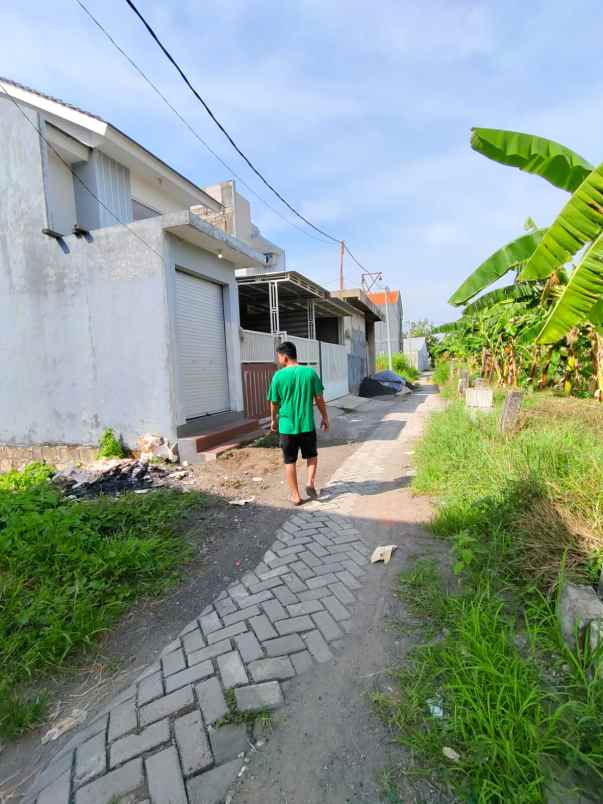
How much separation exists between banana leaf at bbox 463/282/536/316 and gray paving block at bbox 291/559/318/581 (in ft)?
24.7

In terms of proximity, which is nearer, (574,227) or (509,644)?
(509,644)

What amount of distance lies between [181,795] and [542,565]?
2.27m

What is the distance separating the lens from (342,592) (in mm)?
2830

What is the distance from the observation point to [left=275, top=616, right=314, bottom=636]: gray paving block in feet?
7.94

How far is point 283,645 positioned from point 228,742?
0.61 meters

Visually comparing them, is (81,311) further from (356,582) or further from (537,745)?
(537,745)

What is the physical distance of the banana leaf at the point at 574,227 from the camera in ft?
11.8

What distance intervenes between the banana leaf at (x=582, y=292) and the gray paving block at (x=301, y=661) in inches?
143

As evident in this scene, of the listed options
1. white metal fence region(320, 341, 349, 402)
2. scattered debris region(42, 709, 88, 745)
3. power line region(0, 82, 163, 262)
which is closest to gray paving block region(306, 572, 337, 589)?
scattered debris region(42, 709, 88, 745)

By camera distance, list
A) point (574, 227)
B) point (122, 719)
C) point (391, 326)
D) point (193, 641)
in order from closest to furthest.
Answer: point (122, 719)
point (193, 641)
point (574, 227)
point (391, 326)

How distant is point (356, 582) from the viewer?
2953 mm

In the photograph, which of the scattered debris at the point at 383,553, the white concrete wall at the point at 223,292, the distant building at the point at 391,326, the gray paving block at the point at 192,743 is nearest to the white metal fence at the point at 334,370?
the white concrete wall at the point at 223,292

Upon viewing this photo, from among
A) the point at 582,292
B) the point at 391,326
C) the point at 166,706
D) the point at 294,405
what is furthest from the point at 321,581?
the point at 391,326

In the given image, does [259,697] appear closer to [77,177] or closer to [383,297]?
[77,177]
